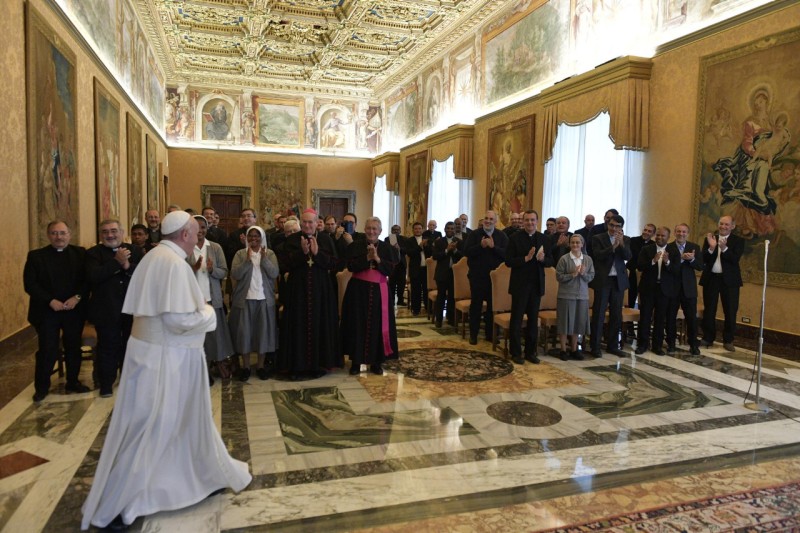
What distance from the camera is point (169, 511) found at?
10.0ft

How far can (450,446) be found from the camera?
407 centimetres

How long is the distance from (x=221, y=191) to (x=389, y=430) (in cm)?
1855

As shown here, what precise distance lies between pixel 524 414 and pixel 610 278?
9.67 ft

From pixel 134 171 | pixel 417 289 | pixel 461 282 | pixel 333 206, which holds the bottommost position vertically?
pixel 417 289

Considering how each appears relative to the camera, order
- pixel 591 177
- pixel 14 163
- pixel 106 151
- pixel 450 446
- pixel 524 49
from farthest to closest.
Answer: pixel 524 49 → pixel 591 177 → pixel 106 151 → pixel 14 163 → pixel 450 446

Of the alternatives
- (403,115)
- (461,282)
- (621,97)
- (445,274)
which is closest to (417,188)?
(403,115)

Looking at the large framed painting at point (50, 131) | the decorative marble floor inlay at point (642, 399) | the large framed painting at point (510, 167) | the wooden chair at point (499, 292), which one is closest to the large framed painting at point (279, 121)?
the large framed painting at point (510, 167)

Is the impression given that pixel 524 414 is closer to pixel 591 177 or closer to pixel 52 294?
pixel 52 294

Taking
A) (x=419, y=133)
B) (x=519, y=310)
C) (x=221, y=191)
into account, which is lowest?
(x=519, y=310)

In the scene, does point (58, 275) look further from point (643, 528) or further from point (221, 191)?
point (221, 191)

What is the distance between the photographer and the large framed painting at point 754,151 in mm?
6879

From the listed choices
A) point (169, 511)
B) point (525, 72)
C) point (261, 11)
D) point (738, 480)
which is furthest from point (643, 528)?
point (261, 11)

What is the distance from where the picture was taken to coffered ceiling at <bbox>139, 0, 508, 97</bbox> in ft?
45.3

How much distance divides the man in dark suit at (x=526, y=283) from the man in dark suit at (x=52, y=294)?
4.77m
